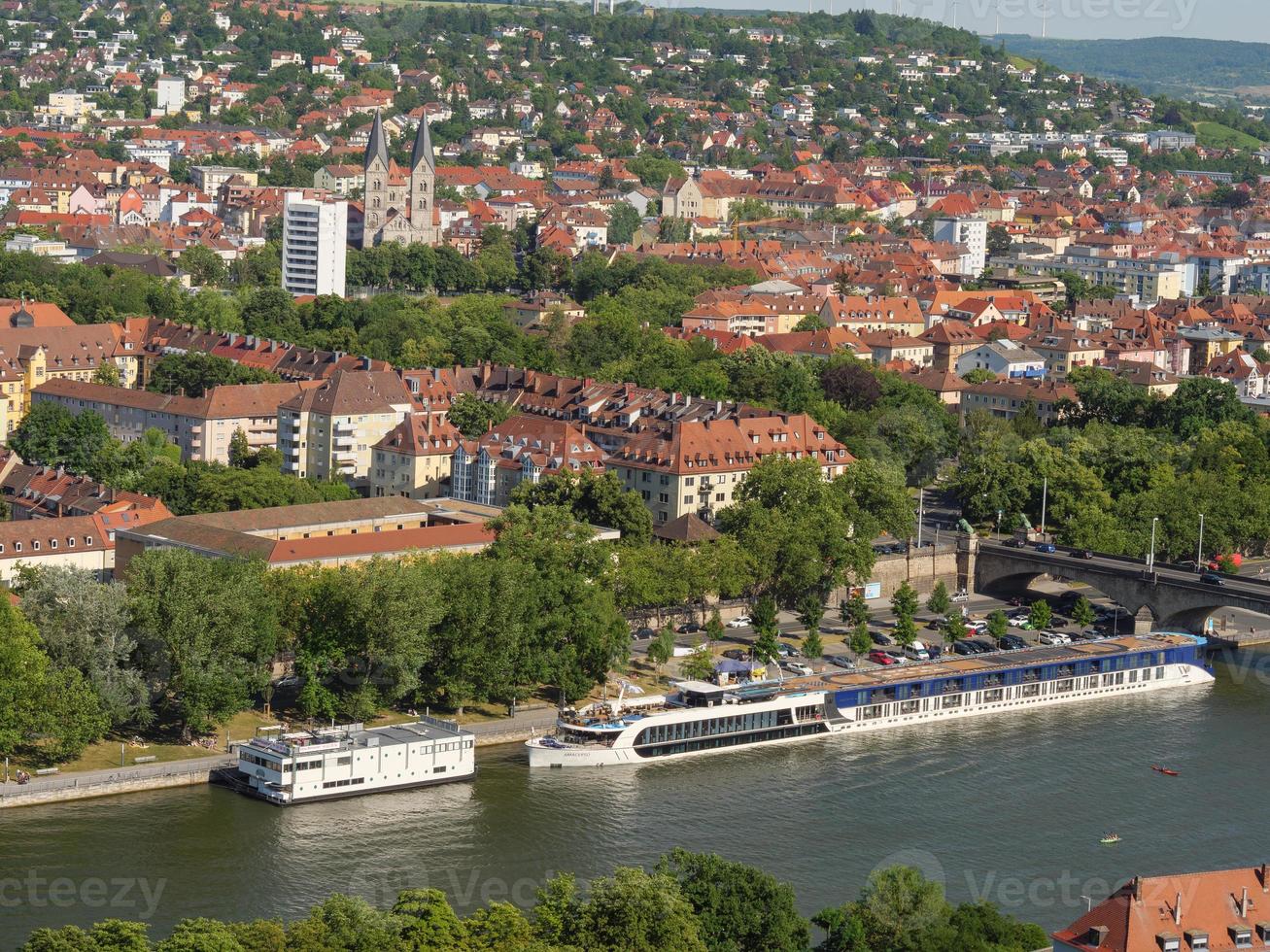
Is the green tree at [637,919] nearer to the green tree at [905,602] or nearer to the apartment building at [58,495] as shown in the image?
the green tree at [905,602]

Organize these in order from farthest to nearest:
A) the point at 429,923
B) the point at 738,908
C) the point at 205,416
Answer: the point at 205,416 → the point at 738,908 → the point at 429,923

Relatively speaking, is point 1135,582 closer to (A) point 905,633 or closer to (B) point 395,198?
(A) point 905,633

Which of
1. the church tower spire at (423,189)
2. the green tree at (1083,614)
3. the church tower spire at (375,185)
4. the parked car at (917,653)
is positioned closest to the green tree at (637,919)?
the parked car at (917,653)

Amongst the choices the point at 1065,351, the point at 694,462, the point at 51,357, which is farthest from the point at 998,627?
the point at 1065,351

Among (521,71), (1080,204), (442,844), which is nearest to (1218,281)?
(1080,204)

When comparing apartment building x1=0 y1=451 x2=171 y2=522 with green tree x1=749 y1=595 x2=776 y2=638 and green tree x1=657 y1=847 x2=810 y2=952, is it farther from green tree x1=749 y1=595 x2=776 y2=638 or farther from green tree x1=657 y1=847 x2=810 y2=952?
green tree x1=657 y1=847 x2=810 y2=952

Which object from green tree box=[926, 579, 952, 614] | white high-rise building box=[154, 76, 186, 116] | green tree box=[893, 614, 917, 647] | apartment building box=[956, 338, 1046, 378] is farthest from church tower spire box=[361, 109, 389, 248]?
green tree box=[893, 614, 917, 647]
